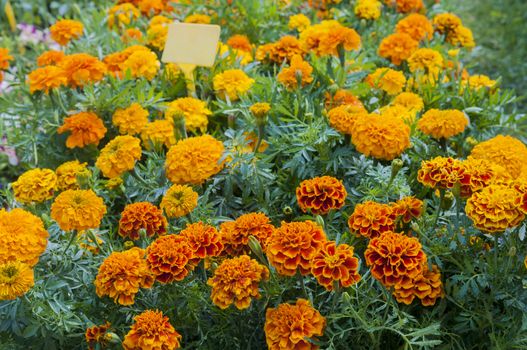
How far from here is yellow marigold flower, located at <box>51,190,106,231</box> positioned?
144cm

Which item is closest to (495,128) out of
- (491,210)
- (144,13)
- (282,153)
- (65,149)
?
(282,153)

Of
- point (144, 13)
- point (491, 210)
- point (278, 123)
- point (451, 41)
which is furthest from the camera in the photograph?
point (144, 13)


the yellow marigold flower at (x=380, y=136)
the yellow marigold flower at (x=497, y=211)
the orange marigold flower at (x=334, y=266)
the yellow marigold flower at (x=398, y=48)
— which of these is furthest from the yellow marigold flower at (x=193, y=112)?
the yellow marigold flower at (x=497, y=211)

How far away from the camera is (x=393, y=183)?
66.7 inches

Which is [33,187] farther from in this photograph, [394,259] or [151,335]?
[394,259]

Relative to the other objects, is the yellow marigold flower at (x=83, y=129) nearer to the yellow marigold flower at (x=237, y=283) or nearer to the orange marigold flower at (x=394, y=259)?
the yellow marigold flower at (x=237, y=283)

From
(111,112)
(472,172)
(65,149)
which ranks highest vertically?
(472,172)

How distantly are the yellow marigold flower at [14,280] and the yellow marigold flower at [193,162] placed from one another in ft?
1.64

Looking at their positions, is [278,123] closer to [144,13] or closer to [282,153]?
[282,153]

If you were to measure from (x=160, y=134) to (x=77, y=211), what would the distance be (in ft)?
1.81

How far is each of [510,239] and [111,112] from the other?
4.26 feet

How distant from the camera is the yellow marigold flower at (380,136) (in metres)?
1.65

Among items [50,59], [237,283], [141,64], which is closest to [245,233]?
[237,283]

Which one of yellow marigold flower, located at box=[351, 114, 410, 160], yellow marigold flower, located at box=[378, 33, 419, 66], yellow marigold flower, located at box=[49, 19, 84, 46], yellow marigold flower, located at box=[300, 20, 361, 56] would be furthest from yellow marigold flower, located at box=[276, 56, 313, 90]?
yellow marigold flower, located at box=[49, 19, 84, 46]
